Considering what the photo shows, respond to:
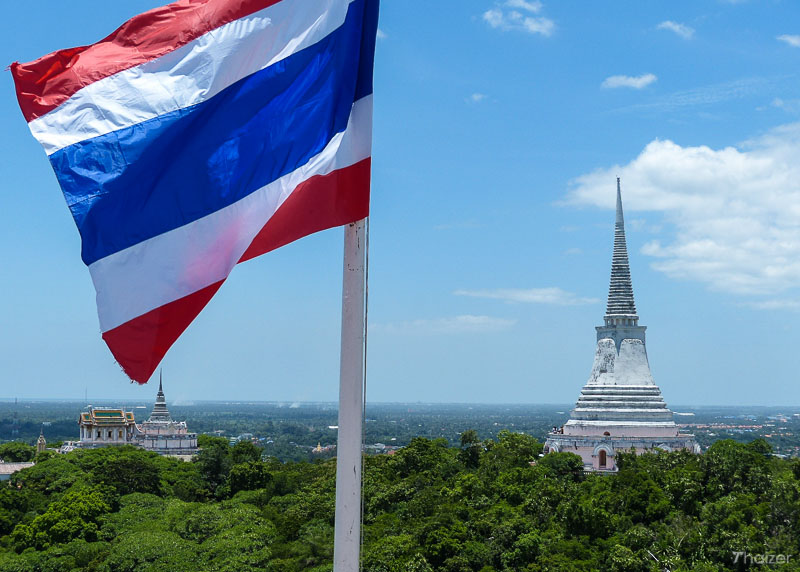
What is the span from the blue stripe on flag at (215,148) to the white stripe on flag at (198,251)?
0.09 meters

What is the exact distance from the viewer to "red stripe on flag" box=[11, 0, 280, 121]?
922cm

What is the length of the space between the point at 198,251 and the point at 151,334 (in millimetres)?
860

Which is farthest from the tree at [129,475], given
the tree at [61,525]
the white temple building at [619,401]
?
the white temple building at [619,401]

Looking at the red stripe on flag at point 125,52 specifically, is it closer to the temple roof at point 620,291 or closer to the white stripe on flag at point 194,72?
the white stripe on flag at point 194,72

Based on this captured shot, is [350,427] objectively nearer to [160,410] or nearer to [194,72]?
[194,72]

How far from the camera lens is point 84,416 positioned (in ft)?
340

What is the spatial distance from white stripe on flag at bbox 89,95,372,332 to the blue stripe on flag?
3.7 inches

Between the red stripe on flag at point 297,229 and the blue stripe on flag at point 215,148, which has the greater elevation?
the blue stripe on flag at point 215,148

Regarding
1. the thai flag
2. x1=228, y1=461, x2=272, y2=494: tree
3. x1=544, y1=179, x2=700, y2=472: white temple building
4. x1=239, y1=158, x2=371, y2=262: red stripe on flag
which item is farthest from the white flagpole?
x1=544, y1=179, x2=700, y2=472: white temple building

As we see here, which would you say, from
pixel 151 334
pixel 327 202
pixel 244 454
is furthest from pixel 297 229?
pixel 244 454

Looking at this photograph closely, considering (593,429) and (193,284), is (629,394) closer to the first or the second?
(593,429)

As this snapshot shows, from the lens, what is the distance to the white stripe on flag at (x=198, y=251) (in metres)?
8.85

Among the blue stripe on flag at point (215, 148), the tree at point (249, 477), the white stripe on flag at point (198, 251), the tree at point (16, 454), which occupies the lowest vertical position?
the tree at point (16, 454)

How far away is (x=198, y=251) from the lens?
8922mm
